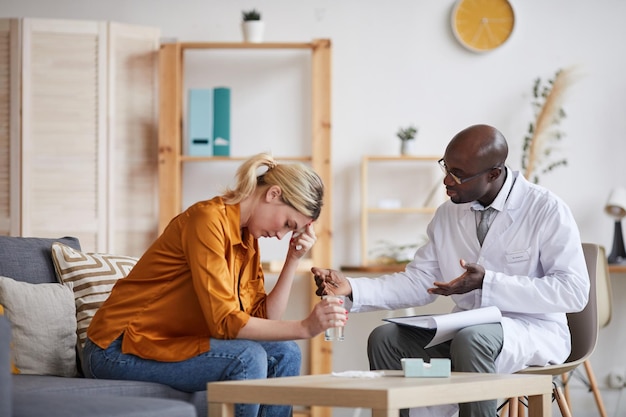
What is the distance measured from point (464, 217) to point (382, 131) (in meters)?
1.86

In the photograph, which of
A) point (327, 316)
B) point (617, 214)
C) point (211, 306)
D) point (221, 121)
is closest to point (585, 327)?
Result: point (327, 316)

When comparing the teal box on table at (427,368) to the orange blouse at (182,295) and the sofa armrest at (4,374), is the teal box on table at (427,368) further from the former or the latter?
the sofa armrest at (4,374)

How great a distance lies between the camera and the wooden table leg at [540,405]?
2.48 m

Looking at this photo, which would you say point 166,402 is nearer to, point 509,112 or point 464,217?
point 464,217

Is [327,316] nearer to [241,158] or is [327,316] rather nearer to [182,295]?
[182,295]

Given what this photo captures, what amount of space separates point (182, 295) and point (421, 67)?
278cm

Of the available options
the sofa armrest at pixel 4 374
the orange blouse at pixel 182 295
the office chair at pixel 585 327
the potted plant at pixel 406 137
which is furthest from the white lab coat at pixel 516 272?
the potted plant at pixel 406 137

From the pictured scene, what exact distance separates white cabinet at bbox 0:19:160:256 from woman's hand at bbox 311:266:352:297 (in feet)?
6.18

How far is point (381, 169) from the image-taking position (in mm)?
4961

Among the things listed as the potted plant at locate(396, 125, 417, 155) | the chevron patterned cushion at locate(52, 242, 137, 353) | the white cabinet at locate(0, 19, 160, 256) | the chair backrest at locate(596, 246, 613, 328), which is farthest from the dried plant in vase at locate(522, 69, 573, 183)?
the chevron patterned cushion at locate(52, 242, 137, 353)

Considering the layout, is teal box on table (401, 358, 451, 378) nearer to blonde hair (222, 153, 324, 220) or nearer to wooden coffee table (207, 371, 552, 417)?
wooden coffee table (207, 371, 552, 417)

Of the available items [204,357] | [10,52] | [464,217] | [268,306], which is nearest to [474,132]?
[464,217]

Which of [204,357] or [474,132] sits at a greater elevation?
[474,132]

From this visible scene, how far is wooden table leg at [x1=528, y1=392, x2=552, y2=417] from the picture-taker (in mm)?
2482
